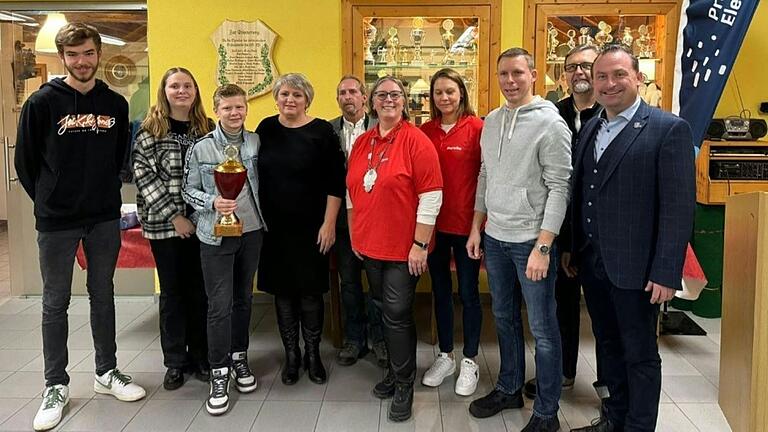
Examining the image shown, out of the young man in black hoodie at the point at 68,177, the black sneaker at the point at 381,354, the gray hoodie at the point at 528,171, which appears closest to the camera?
the gray hoodie at the point at 528,171

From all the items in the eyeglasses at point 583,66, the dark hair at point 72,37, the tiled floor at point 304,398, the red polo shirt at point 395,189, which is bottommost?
the tiled floor at point 304,398

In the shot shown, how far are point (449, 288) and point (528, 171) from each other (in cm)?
87

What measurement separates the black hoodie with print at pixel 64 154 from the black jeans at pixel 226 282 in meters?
0.53

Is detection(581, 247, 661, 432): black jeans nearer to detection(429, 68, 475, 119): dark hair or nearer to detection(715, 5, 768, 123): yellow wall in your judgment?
detection(429, 68, 475, 119): dark hair

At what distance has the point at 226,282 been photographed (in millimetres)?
2791

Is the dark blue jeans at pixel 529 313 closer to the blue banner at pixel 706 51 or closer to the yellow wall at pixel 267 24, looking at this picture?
the blue banner at pixel 706 51

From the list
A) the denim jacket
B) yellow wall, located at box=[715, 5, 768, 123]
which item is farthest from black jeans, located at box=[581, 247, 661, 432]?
yellow wall, located at box=[715, 5, 768, 123]

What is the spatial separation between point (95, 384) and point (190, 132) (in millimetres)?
1299

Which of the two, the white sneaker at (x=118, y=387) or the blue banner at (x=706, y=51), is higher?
the blue banner at (x=706, y=51)

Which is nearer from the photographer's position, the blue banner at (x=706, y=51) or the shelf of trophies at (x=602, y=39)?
the blue banner at (x=706, y=51)

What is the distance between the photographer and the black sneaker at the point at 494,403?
108 inches

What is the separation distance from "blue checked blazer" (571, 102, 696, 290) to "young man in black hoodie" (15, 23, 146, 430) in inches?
81.5

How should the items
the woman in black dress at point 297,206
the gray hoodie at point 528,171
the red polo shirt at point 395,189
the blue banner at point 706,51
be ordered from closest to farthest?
the gray hoodie at point 528,171, the red polo shirt at point 395,189, the woman in black dress at point 297,206, the blue banner at point 706,51

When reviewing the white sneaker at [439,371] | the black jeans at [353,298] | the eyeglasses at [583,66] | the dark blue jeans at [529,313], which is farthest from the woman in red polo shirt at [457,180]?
the black jeans at [353,298]
